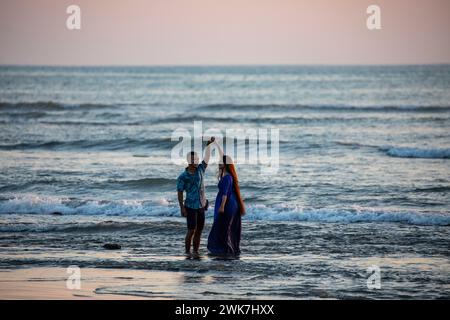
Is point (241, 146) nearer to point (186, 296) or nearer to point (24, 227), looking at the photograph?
point (24, 227)

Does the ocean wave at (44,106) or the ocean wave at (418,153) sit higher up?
the ocean wave at (44,106)

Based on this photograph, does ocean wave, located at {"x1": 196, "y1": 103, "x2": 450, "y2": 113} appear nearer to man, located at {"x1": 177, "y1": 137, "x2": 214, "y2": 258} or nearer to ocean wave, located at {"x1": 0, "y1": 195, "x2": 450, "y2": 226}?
ocean wave, located at {"x1": 0, "y1": 195, "x2": 450, "y2": 226}

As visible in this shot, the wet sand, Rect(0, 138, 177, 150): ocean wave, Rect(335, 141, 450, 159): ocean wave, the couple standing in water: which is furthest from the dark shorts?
Rect(0, 138, 177, 150): ocean wave

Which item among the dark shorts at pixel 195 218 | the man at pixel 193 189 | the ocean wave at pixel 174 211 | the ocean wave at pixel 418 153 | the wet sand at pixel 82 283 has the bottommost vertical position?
the ocean wave at pixel 174 211

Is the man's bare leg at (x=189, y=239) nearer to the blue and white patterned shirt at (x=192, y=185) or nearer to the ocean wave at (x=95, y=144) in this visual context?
the blue and white patterned shirt at (x=192, y=185)

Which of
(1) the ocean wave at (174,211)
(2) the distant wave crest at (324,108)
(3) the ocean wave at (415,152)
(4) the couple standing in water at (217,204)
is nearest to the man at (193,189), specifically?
(4) the couple standing in water at (217,204)

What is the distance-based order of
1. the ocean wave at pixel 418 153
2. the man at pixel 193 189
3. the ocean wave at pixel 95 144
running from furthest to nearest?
the ocean wave at pixel 95 144 → the ocean wave at pixel 418 153 → the man at pixel 193 189

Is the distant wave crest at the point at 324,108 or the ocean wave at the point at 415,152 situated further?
the distant wave crest at the point at 324,108

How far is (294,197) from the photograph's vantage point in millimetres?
17812

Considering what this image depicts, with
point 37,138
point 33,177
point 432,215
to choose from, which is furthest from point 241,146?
point 432,215

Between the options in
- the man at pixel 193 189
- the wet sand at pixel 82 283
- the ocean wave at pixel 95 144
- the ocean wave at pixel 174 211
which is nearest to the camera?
the wet sand at pixel 82 283

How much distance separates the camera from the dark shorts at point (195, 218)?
1183 centimetres

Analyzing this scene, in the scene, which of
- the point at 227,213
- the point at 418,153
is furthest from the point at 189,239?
the point at 418,153
